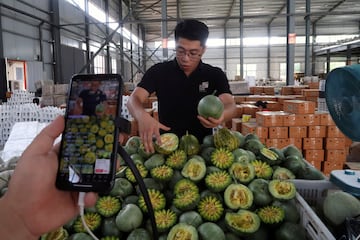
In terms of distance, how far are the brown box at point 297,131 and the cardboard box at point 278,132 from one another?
83 millimetres

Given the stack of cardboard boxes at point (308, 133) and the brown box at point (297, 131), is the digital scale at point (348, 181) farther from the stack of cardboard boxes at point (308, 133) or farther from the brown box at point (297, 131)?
the brown box at point (297, 131)

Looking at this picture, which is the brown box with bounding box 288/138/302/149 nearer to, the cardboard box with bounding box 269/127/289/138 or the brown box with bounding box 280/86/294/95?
the cardboard box with bounding box 269/127/289/138

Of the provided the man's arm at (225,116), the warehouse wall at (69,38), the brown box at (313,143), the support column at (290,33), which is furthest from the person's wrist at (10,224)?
the support column at (290,33)

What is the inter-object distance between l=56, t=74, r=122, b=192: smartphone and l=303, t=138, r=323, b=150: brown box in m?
4.77

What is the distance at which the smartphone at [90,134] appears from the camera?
2.79 ft

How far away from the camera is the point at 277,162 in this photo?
1.57m

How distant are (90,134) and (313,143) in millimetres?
4858

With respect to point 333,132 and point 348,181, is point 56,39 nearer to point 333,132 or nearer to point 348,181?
point 333,132

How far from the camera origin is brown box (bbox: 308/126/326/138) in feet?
16.6

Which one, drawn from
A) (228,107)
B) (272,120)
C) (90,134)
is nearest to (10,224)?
(90,134)

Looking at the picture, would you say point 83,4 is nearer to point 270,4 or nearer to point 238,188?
point 270,4

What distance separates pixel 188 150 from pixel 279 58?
968 inches

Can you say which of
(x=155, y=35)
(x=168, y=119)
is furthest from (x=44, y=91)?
(x=155, y=35)

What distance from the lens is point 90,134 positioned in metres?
0.90
